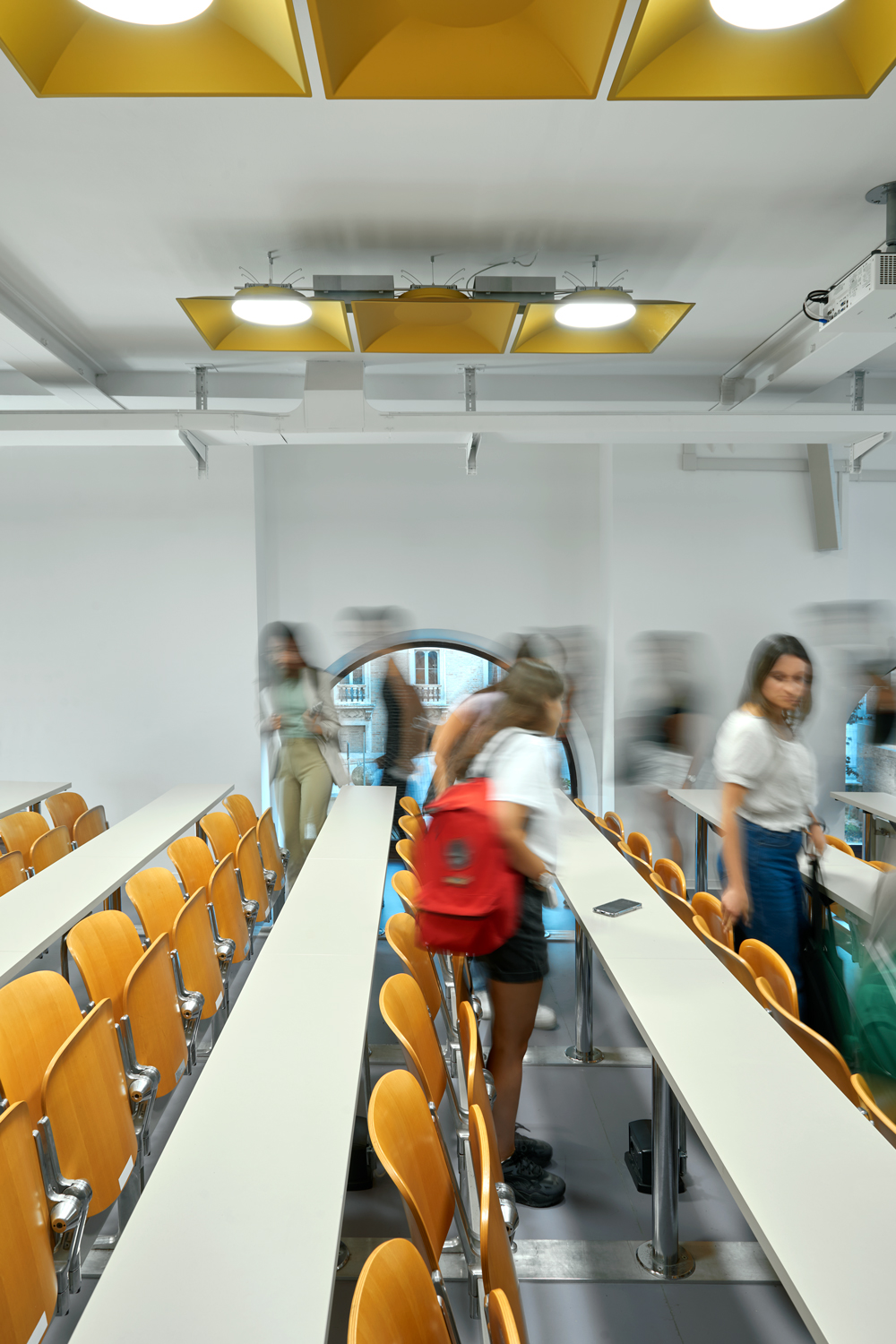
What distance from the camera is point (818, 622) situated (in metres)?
6.69

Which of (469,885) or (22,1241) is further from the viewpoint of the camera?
(469,885)

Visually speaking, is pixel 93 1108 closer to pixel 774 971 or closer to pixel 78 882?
pixel 78 882

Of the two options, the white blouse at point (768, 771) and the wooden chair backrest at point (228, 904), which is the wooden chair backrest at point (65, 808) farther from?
the white blouse at point (768, 771)

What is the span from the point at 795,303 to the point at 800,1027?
3806 millimetres

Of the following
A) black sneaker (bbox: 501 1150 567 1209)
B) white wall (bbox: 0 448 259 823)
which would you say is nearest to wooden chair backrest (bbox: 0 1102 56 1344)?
black sneaker (bbox: 501 1150 567 1209)

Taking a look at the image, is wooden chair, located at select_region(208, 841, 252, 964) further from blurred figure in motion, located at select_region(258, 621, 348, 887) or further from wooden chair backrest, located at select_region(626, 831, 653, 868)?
wooden chair backrest, located at select_region(626, 831, 653, 868)

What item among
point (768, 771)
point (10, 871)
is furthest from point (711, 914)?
point (10, 871)

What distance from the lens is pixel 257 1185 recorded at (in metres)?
1.59

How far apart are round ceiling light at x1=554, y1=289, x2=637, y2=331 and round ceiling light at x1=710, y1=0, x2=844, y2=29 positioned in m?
1.54

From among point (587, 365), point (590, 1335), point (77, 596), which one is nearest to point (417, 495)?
point (587, 365)

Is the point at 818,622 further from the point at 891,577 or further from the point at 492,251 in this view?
the point at 492,251

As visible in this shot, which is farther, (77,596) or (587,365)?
(77,596)

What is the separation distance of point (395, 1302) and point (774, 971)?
1.78 metres

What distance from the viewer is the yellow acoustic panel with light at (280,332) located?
12.7 ft
